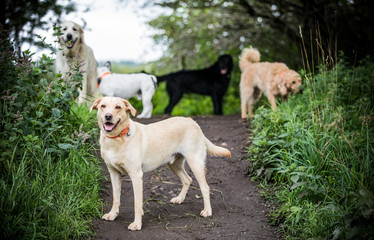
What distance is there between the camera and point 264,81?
24.0 feet

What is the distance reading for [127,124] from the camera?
362 centimetres

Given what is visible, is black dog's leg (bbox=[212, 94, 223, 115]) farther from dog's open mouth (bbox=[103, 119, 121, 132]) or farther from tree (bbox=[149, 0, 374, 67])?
dog's open mouth (bbox=[103, 119, 121, 132])

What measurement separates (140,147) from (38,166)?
1.21m

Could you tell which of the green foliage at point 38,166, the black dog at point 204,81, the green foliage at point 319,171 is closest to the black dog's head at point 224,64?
the black dog at point 204,81

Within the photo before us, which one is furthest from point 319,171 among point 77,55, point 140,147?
point 77,55

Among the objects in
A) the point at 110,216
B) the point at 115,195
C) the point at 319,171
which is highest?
the point at 319,171

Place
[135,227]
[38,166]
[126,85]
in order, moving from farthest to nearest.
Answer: [126,85]
[38,166]
[135,227]

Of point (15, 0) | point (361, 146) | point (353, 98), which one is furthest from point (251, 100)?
point (15, 0)

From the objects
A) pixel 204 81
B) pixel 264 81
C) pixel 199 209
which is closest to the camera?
pixel 199 209

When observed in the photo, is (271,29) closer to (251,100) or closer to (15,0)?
(251,100)

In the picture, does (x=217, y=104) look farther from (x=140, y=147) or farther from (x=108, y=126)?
(x=108, y=126)

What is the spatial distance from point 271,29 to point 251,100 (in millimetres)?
4810

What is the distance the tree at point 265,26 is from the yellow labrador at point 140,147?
6.36 metres

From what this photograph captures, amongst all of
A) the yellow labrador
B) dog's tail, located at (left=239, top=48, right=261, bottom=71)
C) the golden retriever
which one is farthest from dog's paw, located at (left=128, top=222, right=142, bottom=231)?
dog's tail, located at (left=239, top=48, right=261, bottom=71)
